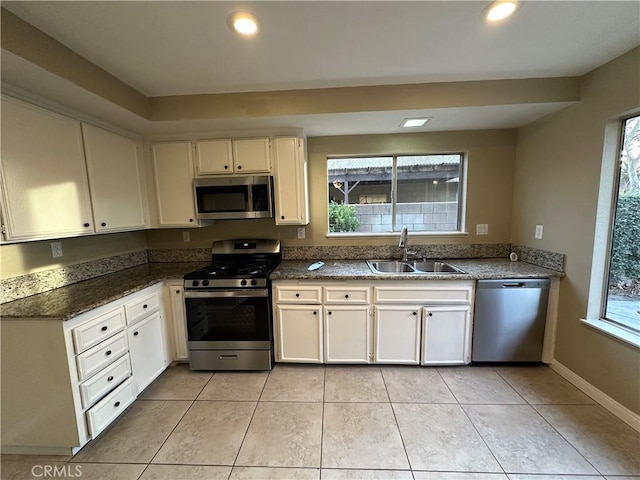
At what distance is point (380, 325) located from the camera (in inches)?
92.8

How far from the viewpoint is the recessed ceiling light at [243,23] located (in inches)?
53.6

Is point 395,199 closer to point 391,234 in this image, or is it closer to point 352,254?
point 391,234

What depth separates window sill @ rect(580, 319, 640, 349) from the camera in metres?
1.71

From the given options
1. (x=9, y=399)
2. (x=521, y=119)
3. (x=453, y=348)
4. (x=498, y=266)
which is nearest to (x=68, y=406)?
(x=9, y=399)

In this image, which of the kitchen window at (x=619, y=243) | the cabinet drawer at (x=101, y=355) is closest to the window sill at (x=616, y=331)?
the kitchen window at (x=619, y=243)

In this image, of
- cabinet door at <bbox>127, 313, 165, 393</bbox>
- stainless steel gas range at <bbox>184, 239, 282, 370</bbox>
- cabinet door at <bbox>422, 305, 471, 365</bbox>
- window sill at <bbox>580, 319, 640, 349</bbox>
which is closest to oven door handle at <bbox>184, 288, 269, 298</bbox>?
stainless steel gas range at <bbox>184, 239, 282, 370</bbox>

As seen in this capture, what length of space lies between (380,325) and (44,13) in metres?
2.92

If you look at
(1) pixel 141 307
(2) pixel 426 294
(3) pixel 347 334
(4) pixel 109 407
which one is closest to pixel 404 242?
(2) pixel 426 294

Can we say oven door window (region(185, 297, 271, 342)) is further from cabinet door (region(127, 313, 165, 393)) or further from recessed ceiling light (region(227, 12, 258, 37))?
recessed ceiling light (region(227, 12, 258, 37))

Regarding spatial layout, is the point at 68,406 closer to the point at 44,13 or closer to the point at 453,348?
the point at 44,13

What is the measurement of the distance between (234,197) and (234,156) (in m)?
0.40

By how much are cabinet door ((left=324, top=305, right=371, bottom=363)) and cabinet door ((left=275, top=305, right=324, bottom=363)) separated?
8 centimetres

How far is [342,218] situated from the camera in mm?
3051

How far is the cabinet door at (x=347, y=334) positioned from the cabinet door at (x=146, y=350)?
4.88ft
